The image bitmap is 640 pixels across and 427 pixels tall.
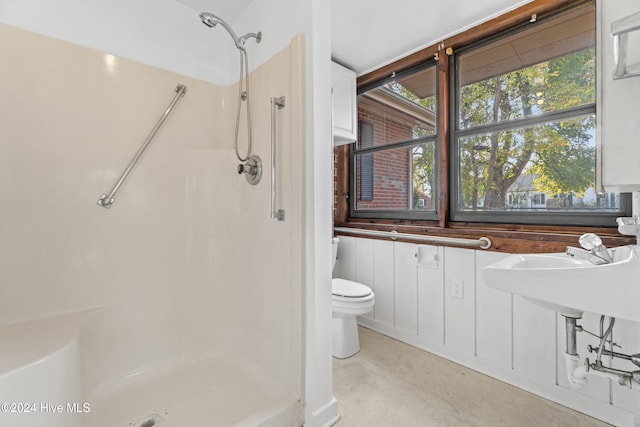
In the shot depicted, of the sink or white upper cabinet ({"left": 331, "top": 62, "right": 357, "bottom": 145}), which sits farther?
white upper cabinet ({"left": 331, "top": 62, "right": 357, "bottom": 145})

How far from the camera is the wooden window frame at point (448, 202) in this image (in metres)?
1.53

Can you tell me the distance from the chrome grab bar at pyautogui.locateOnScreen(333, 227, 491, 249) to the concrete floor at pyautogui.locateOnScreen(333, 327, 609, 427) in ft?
2.63

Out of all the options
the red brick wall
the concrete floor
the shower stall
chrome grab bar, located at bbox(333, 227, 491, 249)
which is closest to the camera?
the shower stall

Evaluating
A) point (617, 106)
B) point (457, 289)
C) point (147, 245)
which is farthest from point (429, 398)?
point (147, 245)

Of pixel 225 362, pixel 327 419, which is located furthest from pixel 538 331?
pixel 225 362

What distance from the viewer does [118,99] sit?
1507 mm

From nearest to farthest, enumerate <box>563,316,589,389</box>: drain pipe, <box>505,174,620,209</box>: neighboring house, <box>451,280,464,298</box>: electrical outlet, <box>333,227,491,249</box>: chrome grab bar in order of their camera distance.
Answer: <box>563,316,589,389</box>: drain pipe, <box>505,174,620,209</box>: neighboring house, <box>333,227,491,249</box>: chrome grab bar, <box>451,280,464,298</box>: electrical outlet

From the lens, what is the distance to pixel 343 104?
2385 mm

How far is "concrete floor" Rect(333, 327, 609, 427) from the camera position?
4.45ft

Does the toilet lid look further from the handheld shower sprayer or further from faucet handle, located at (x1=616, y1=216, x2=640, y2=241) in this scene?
faucet handle, located at (x1=616, y1=216, x2=640, y2=241)

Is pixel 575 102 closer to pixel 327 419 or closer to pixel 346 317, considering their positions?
Answer: pixel 346 317

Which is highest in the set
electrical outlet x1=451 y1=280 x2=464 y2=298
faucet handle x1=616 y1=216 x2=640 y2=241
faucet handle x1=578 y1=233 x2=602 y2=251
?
faucet handle x1=616 y1=216 x2=640 y2=241

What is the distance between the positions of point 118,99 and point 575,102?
2.56 meters

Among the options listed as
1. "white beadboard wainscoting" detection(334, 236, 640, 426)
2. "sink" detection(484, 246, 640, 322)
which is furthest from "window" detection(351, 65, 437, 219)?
"sink" detection(484, 246, 640, 322)
